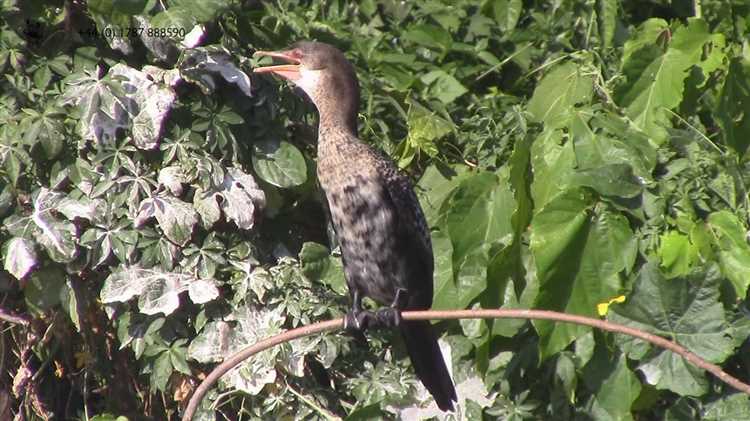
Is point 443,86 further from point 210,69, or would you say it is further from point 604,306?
point 604,306

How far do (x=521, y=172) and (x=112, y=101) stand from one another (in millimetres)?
1039

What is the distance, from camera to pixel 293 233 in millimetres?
3631

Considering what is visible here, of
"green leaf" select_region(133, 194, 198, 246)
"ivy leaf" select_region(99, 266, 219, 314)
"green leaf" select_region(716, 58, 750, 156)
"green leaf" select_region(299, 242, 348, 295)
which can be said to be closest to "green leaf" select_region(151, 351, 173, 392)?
"ivy leaf" select_region(99, 266, 219, 314)

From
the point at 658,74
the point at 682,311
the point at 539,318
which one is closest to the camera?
the point at 539,318

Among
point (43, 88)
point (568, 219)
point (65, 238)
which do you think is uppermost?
point (568, 219)

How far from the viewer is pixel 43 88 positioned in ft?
11.0

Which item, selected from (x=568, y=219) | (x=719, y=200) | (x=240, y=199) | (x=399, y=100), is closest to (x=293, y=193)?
(x=240, y=199)

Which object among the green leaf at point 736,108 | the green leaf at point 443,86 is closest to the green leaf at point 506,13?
the green leaf at point 443,86

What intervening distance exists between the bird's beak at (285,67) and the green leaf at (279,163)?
178 mm

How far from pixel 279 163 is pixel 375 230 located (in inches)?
14.1

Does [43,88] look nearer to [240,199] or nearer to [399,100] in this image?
[240,199]

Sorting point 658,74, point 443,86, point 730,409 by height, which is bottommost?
point 730,409

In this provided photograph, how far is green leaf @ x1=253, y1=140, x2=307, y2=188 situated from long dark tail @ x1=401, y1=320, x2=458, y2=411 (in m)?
0.49

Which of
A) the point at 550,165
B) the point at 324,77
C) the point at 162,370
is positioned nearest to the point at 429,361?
the point at 550,165
